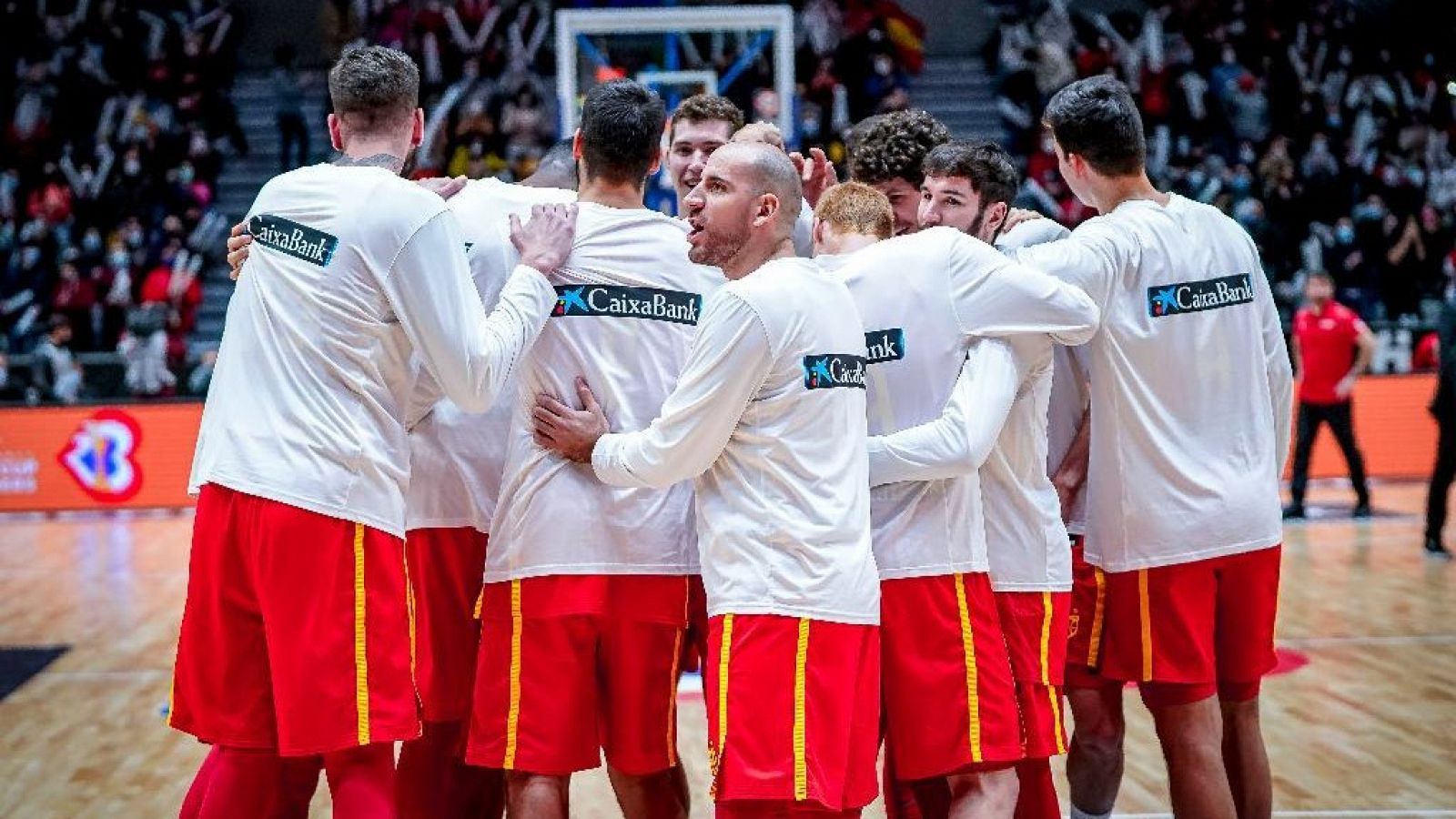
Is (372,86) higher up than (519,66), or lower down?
lower down

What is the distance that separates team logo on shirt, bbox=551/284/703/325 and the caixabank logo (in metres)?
12.2

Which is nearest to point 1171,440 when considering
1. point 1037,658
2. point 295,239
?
point 1037,658

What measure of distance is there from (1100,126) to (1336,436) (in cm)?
999

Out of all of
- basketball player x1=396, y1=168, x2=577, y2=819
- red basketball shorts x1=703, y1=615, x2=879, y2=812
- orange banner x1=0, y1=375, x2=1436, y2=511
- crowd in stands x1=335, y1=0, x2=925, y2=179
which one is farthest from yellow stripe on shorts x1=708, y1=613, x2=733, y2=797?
crowd in stands x1=335, y1=0, x2=925, y2=179

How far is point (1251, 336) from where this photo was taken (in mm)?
4434

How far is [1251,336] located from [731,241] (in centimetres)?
Answer: 161

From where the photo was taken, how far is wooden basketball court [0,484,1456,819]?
588 centimetres

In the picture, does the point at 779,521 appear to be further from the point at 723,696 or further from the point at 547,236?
the point at 547,236

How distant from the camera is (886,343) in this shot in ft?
13.1

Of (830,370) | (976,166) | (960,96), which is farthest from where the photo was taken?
(960,96)

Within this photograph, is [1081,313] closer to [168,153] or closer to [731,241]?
[731,241]

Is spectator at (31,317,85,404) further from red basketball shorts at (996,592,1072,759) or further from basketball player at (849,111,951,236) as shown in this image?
red basketball shorts at (996,592,1072,759)

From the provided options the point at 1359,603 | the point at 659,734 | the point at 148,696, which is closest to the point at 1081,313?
the point at 659,734

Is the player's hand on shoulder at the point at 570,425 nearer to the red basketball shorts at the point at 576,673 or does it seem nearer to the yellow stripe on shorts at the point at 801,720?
the red basketball shorts at the point at 576,673
